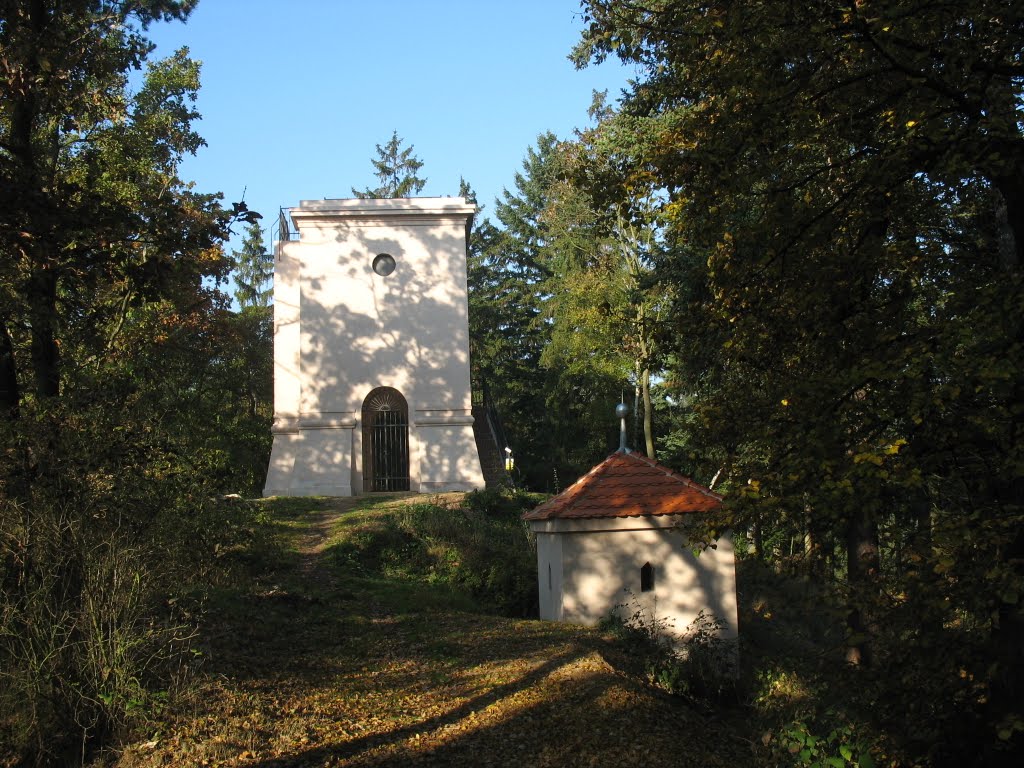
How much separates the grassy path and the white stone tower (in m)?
14.0

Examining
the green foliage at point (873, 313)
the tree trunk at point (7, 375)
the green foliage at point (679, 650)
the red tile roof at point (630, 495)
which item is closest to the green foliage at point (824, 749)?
the green foliage at point (873, 313)

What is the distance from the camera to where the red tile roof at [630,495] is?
13891mm

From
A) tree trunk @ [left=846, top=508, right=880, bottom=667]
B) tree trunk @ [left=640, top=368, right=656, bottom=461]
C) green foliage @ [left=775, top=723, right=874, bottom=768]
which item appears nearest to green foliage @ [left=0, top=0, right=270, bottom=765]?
green foliage @ [left=775, top=723, right=874, bottom=768]

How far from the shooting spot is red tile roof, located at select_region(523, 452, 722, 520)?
13891mm

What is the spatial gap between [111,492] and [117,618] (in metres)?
1.24

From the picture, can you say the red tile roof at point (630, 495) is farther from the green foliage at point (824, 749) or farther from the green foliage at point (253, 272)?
the green foliage at point (253, 272)

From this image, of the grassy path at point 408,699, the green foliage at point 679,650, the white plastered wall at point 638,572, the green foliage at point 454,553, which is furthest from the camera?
the green foliage at point 454,553

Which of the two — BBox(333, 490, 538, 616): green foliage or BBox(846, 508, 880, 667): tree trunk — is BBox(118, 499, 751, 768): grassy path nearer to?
BBox(846, 508, 880, 667): tree trunk

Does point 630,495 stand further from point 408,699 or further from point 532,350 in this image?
point 532,350

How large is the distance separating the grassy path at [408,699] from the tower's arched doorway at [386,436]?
558 inches

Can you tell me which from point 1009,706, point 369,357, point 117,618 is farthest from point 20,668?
point 369,357

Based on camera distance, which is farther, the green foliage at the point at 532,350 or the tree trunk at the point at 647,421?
the green foliage at the point at 532,350

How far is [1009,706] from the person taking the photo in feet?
22.4

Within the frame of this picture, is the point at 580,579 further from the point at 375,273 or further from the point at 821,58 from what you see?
the point at 375,273
